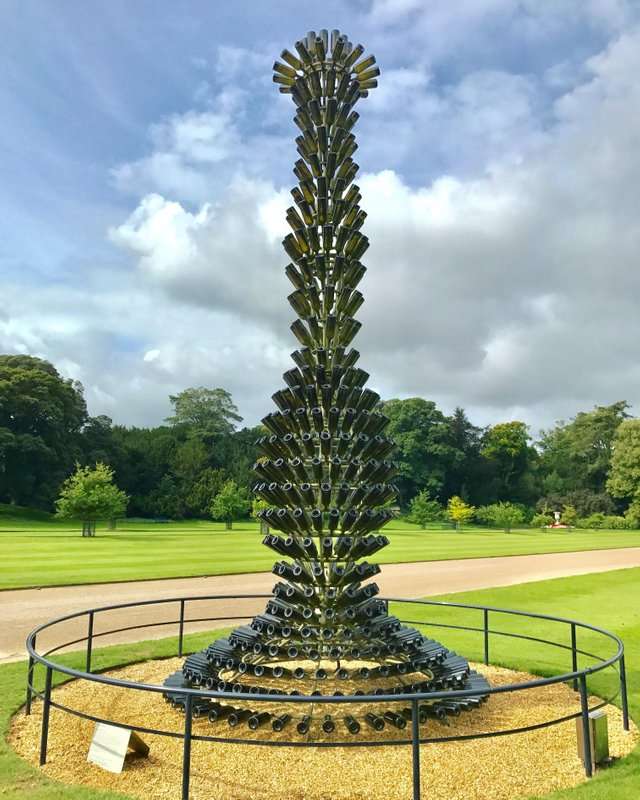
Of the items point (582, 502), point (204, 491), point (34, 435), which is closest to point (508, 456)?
point (582, 502)

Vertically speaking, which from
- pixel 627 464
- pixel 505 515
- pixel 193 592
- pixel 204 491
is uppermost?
pixel 627 464

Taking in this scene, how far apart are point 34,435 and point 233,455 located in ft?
81.7

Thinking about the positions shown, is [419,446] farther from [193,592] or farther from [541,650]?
[541,650]

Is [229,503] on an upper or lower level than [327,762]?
upper

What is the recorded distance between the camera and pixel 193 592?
754 inches

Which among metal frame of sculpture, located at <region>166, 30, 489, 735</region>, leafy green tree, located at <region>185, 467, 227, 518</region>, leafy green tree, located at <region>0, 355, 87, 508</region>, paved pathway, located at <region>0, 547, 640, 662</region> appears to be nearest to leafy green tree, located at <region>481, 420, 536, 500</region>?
leafy green tree, located at <region>185, 467, 227, 518</region>

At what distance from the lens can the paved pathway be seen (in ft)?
46.5

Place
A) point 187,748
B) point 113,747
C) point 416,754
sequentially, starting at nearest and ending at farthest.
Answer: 1. point 416,754
2. point 187,748
3. point 113,747

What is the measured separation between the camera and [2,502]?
68000mm

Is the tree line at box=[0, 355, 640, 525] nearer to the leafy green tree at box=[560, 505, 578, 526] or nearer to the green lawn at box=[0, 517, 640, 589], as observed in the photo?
the leafy green tree at box=[560, 505, 578, 526]

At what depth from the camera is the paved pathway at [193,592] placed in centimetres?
1418

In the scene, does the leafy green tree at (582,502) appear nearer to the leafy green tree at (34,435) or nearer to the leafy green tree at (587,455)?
the leafy green tree at (587,455)

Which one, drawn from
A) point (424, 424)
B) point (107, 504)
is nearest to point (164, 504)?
point (107, 504)

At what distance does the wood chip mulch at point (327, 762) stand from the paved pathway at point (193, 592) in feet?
14.4
